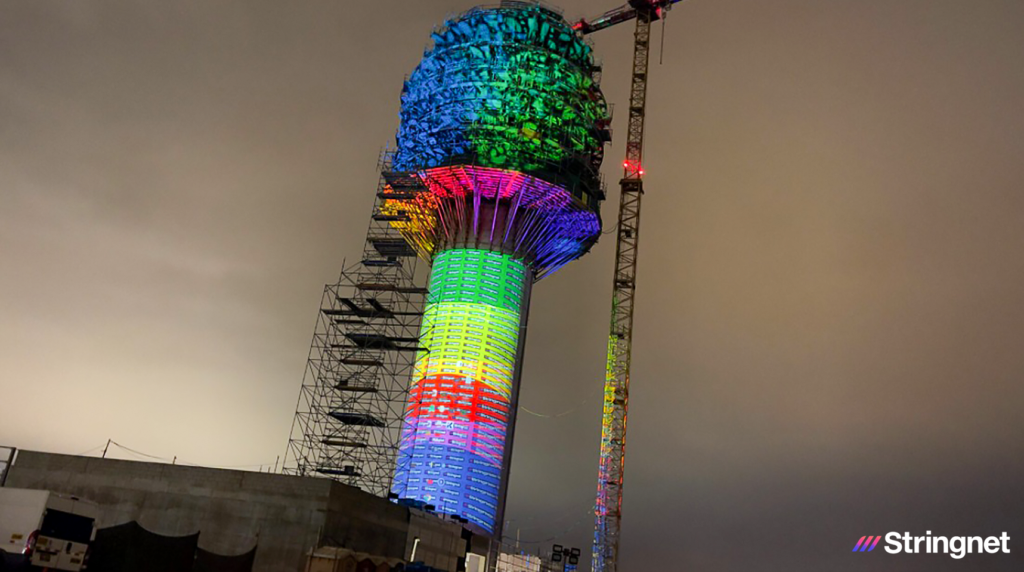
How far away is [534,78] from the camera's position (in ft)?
288

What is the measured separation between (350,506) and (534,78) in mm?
51451

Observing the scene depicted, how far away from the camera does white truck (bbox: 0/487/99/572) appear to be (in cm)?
2906

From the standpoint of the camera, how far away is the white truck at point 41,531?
29.1 metres

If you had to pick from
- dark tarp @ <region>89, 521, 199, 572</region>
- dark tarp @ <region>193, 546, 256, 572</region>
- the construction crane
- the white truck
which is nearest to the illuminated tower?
the construction crane

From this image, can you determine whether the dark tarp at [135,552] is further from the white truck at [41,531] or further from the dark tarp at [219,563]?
the dark tarp at [219,563]

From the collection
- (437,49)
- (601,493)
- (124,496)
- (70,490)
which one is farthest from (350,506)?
(437,49)

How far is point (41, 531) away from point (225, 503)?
1995 cm

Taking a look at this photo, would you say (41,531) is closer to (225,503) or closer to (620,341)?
(225,503)

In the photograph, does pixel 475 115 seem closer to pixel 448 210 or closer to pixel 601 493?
pixel 448 210

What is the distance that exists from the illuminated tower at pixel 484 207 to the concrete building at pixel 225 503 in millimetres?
27513

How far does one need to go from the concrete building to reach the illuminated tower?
27513 millimetres

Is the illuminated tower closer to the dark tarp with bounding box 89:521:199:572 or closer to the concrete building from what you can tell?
the concrete building

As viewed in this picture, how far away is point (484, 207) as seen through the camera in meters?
88.6

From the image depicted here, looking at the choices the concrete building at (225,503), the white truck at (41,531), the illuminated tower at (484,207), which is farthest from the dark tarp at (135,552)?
the illuminated tower at (484,207)
